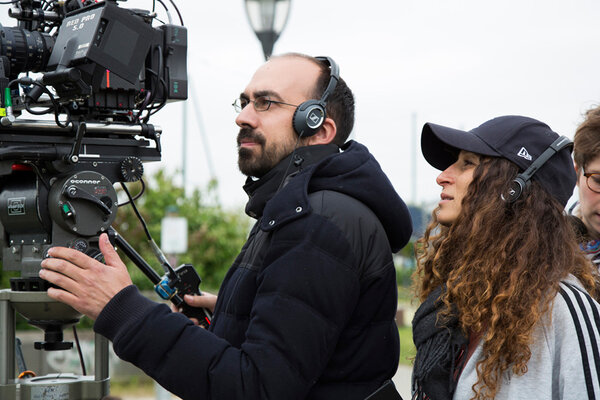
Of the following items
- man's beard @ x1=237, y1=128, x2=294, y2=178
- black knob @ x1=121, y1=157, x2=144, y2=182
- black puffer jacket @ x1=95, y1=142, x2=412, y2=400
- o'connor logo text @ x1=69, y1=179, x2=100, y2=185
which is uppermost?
man's beard @ x1=237, y1=128, x2=294, y2=178

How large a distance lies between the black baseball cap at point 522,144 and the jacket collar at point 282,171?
402 millimetres

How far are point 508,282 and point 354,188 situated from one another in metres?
0.55

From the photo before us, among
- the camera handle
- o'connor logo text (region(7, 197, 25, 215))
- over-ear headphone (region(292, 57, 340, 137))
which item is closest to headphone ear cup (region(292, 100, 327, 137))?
over-ear headphone (region(292, 57, 340, 137))

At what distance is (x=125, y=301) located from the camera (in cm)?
219

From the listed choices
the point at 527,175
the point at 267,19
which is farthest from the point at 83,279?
the point at 267,19

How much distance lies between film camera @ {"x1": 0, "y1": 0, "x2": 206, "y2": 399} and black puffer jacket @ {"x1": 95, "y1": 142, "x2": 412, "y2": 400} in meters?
0.56

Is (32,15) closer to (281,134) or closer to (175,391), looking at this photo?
(281,134)

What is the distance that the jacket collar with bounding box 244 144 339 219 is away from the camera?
2.48m

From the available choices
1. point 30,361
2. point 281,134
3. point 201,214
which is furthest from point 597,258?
point 201,214

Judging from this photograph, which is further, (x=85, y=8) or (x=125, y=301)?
(x=85, y=8)

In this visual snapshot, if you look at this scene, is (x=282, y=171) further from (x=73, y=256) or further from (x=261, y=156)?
(x=73, y=256)

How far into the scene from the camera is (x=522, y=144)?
90.8 inches

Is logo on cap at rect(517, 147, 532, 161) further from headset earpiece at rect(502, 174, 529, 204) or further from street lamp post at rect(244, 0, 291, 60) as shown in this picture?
street lamp post at rect(244, 0, 291, 60)

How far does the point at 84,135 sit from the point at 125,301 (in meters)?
0.82
